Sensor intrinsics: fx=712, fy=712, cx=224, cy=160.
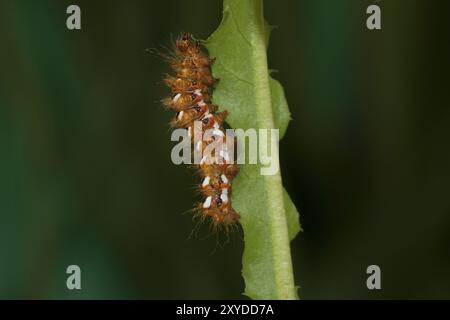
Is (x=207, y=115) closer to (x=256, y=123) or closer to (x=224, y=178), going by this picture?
(x=224, y=178)

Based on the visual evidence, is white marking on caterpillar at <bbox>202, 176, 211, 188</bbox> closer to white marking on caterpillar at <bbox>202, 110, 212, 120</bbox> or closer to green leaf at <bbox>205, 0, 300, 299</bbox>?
white marking on caterpillar at <bbox>202, 110, 212, 120</bbox>

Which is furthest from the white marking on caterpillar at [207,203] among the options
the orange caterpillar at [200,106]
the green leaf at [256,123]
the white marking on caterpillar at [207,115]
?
the green leaf at [256,123]

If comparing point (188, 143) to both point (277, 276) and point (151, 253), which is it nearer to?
point (277, 276)

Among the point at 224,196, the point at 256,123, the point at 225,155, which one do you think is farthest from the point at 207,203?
the point at 256,123

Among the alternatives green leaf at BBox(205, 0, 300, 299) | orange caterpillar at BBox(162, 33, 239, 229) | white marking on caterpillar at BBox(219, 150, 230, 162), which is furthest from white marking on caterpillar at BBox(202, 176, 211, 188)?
green leaf at BBox(205, 0, 300, 299)

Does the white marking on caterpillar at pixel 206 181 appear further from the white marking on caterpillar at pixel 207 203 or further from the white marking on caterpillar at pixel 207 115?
the white marking on caterpillar at pixel 207 115
